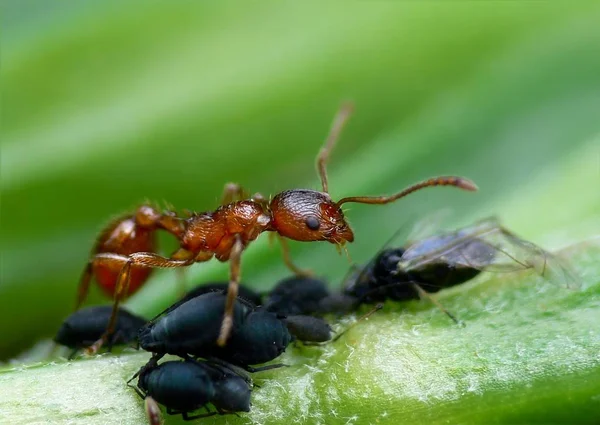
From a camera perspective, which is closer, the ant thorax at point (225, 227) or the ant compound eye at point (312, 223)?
the ant compound eye at point (312, 223)

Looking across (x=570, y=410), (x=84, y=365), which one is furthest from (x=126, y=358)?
(x=570, y=410)

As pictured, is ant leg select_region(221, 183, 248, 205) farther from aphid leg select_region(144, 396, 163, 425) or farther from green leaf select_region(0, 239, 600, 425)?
→ aphid leg select_region(144, 396, 163, 425)

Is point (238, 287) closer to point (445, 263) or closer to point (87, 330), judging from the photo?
point (87, 330)

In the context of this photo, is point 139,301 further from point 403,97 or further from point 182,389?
point 403,97

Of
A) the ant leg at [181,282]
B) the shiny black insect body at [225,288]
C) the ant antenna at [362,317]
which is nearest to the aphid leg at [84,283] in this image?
the ant leg at [181,282]

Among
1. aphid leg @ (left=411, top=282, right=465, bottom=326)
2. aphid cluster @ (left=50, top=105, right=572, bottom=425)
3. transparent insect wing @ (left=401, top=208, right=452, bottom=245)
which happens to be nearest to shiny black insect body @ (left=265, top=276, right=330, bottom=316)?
aphid cluster @ (left=50, top=105, right=572, bottom=425)

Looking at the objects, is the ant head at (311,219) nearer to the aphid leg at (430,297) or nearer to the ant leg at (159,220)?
the aphid leg at (430,297)
